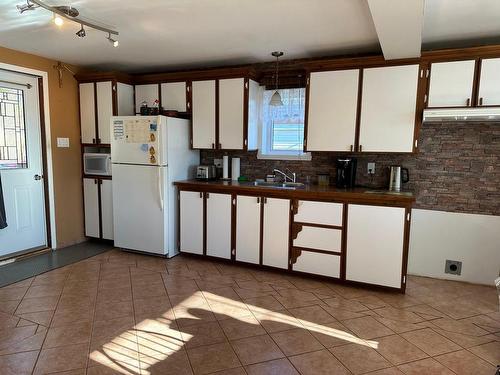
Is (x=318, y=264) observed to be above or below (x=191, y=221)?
below

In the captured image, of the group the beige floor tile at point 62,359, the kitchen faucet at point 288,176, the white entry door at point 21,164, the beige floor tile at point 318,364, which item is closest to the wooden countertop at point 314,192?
the kitchen faucet at point 288,176

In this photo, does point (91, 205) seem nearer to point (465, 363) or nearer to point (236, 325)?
point (236, 325)

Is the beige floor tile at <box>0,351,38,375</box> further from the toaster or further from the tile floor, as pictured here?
the toaster

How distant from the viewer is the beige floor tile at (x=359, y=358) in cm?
211

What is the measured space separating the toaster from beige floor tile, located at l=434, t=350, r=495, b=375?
2.94 m

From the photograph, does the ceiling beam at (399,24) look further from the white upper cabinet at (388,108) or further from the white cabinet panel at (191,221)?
the white cabinet panel at (191,221)

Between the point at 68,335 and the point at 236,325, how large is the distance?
1206mm

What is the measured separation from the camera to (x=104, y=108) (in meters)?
4.34

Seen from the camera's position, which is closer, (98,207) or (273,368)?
(273,368)

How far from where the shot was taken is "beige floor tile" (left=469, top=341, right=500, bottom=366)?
7.29 ft

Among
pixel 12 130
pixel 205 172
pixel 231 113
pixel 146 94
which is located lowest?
pixel 205 172

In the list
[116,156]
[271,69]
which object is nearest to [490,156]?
[271,69]

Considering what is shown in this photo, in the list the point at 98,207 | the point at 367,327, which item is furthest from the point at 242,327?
the point at 98,207

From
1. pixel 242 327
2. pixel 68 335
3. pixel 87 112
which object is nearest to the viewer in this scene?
pixel 68 335
